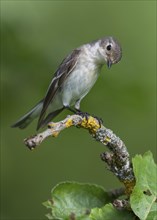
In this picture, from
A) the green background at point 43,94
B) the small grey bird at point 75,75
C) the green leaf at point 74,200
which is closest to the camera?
the green leaf at point 74,200

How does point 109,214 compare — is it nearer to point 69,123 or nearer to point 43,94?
point 69,123

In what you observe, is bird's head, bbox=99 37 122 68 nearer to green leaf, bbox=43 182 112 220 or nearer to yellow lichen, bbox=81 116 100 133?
yellow lichen, bbox=81 116 100 133

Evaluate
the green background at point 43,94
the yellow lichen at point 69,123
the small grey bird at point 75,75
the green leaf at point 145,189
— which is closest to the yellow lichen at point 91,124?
the yellow lichen at point 69,123

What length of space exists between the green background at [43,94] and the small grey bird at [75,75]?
20 cm

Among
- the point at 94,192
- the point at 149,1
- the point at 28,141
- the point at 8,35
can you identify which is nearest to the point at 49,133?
the point at 28,141

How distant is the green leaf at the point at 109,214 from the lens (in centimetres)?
226

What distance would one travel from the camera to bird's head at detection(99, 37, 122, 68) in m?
4.25

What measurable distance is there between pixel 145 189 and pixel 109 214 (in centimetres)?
19

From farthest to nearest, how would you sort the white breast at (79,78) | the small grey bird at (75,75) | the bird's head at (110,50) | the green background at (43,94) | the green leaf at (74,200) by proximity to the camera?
the white breast at (79,78) < the small grey bird at (75,75) < the bird's head at (110,50) < the green background at (43,94) < the green leaf at (74,200)

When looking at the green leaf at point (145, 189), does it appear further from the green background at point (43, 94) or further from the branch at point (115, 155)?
the green background at point (43, 94)

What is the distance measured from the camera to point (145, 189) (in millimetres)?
2369

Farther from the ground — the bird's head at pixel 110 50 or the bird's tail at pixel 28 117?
the bird's head at pixel 110 50

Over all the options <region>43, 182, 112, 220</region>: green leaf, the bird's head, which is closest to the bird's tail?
the bird's head

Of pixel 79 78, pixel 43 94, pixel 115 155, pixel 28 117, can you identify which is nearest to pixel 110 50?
pixel 79 78
